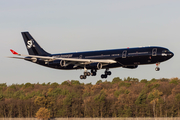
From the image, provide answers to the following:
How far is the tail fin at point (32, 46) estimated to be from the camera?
9606 cm

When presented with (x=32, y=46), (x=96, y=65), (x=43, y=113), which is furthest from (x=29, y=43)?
(x=96, y=65)

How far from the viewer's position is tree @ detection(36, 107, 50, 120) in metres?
111

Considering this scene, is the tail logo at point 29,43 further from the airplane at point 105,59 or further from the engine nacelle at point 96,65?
the engine nacelle at point 96,65

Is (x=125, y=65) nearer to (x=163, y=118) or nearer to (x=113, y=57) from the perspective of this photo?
(x=113, y=57)

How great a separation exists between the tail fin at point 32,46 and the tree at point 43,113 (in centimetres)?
2473

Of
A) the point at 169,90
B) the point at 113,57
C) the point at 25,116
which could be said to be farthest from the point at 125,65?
the point at 169,90

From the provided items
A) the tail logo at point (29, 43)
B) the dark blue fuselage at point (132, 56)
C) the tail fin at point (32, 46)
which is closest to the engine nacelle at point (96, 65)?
the dark blue fuselage at point (132, 56)

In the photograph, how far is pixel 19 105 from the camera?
122938 millimetres

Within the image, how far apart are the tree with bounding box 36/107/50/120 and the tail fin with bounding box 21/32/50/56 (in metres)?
24.7

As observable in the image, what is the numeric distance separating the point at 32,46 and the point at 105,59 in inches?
1048

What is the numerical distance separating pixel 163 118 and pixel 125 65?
108 feet

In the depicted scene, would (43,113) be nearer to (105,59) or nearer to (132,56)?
(105,59)

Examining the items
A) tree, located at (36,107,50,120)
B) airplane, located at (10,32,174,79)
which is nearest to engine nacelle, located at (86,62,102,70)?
airplane, located at (10,32,174,79)

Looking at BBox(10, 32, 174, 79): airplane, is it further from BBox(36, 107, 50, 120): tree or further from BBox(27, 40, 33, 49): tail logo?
BBox(36, 107, 50, 120): tree
